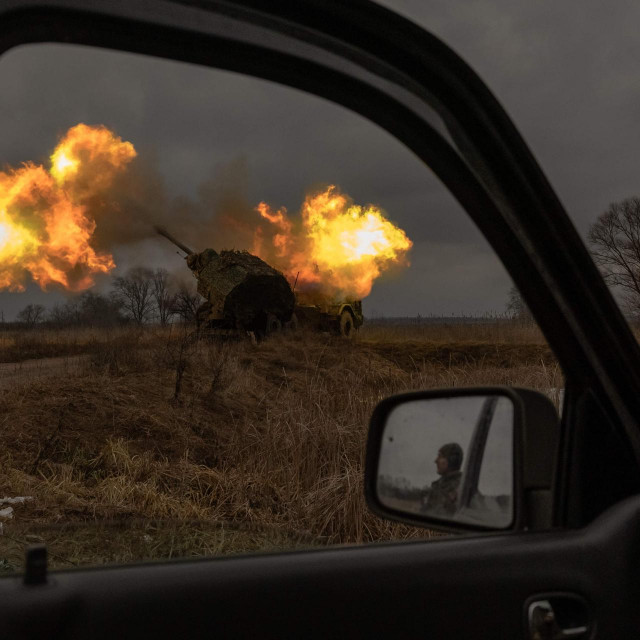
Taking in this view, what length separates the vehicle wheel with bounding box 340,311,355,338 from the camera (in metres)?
20.9

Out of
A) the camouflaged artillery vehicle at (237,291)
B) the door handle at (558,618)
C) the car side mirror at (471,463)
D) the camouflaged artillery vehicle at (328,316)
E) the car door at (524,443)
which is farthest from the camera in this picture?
the camouflaged artillery vehicle at (328,316)

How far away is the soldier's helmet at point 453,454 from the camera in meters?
1.19

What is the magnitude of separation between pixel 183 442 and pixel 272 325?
9227mm

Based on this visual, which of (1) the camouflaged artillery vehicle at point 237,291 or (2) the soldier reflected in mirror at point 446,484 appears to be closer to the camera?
(2) the soldier reflected in mirror at point 446,484

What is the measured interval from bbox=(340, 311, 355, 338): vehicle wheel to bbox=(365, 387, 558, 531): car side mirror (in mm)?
19340

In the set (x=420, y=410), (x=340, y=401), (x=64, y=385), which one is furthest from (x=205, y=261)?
(x=420, y=410)

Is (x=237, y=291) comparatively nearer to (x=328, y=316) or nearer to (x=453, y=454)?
(x=328, y=316)

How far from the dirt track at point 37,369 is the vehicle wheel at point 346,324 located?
9.15 meters

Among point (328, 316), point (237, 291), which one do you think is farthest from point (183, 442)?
point (328, 316)

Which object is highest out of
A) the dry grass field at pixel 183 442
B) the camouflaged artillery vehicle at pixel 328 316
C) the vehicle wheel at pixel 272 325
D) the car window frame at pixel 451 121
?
the camouflaged artillery vehicle at pixel 328 316

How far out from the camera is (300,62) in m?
1.01

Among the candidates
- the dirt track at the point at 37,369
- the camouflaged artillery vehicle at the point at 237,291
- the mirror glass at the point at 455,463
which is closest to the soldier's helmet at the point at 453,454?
the mirror glass at the point at 455,463

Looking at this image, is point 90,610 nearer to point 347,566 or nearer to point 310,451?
point 347,566

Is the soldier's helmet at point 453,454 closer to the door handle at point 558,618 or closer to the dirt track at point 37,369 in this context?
the door handle at point 558,618
